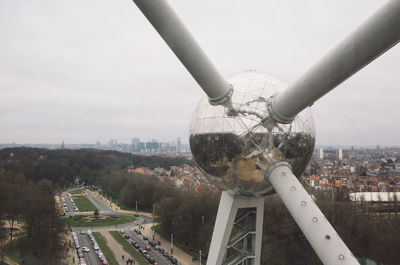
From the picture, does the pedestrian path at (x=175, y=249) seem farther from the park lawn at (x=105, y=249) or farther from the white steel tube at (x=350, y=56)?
the white steel tube at (x=350, y=56)

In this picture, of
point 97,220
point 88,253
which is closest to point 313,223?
point 88,253

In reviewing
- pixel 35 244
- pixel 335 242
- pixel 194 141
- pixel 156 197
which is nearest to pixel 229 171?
pixel 194 141

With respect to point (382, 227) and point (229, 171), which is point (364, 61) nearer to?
point (229, 171)

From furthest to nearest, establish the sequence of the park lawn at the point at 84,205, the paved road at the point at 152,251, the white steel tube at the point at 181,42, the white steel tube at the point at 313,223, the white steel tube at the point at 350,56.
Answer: the park lawn at the point at 84,205
the paved road at the point at 152,251
the white steel tube at the point at 313,223
the white steel tube at the point at 181,42
the white steel tube at the point at 350,56

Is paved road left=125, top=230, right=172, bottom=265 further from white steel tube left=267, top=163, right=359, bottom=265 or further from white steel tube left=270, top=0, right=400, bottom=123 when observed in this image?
white steel tube left=270, top=0, right=400, bottom=123

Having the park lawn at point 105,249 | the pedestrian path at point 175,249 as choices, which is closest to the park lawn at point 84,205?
the pedestrian path at point 175,249

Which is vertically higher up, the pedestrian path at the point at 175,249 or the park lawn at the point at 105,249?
the pedestrian path at the point at 175,249
